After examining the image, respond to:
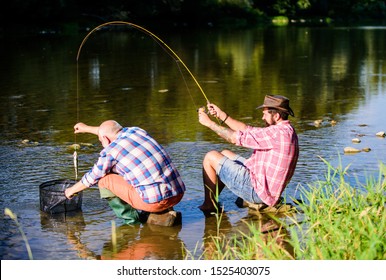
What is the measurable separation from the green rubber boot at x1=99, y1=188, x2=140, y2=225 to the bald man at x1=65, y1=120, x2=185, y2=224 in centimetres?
8

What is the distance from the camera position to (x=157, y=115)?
12.3 metres

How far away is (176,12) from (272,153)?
148 feet

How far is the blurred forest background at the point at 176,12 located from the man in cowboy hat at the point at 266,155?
3044 centimetres

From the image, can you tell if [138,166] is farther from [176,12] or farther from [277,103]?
[176,12]

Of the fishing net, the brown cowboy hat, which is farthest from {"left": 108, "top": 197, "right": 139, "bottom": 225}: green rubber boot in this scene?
the brown cowboy hat

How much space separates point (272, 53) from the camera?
25625 mm

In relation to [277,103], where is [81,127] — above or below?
below

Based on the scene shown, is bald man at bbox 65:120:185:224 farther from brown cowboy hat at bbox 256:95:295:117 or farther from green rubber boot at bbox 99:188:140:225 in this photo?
brown cowboy hat at bbox 256:95:295:117

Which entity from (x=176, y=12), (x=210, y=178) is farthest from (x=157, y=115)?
(x=176, y=12)

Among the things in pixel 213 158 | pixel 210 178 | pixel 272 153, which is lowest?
pixel 210 178

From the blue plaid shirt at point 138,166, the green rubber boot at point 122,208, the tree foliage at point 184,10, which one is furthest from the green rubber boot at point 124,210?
the tree foliage at point 184,10

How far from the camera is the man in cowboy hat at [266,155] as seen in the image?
6.61 metres

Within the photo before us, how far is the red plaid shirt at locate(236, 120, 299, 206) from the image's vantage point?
661 cm

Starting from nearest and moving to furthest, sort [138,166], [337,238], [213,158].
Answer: [337,238]
[138,166]
[213,158]
